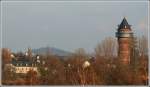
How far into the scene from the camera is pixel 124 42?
8.08 meters

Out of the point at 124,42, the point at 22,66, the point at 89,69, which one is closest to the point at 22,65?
the point at 22,66

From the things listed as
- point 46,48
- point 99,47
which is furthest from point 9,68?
point 99,47

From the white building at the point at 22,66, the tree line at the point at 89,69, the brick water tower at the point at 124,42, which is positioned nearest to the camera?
the tree line at the point at 89,69

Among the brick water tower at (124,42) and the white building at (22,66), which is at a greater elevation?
the brick water tower at (124,42)

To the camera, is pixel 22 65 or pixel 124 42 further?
pixel 124 42

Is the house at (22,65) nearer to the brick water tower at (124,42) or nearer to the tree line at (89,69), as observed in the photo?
the tree line at (89,69)

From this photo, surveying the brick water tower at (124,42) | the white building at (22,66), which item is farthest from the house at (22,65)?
the brick water tower at (124,42)

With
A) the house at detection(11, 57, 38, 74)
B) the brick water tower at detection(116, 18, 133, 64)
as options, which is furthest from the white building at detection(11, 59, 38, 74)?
the brick water tower at detection(116, 18, 133, 64)

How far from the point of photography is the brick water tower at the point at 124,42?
696 cm

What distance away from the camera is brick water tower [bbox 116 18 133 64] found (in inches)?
274

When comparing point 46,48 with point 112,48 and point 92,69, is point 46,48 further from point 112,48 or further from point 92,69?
point 112,48

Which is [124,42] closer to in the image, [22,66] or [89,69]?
[89,69]

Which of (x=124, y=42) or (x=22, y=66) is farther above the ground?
(x=124, y=42)

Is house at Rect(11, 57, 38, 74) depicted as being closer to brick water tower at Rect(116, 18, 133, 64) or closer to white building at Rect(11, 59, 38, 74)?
white building at Rect(11, 59, 38, 74)
